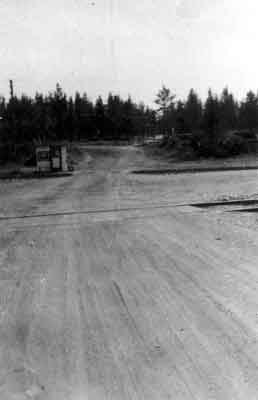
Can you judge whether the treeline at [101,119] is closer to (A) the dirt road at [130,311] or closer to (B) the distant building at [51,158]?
(B) the distant building at [51,158]

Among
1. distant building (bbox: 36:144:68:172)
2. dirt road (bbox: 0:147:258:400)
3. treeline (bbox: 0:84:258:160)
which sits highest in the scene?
treeline (bbox: 0:84:258:160)

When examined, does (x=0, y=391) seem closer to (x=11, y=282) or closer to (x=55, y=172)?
(x=11, y=282)

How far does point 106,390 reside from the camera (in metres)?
3.57

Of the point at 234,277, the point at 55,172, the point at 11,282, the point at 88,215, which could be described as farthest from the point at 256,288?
the point at 55,172

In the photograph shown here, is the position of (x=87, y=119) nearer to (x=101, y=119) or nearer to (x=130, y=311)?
(x=101, y=119)

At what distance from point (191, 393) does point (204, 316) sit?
5.20 feet

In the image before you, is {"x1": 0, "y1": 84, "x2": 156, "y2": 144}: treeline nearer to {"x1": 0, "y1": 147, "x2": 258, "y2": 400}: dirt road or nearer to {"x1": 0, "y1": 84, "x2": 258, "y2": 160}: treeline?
{"x1": 0, "y1": 84, "x2": 258, "y2": 160}: treeline

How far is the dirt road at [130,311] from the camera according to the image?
3.68 meters

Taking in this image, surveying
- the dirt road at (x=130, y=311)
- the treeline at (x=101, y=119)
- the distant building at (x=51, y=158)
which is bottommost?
the dirt road at (x=130, y=311)

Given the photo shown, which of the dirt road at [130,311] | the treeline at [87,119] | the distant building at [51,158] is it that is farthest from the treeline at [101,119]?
the dirt road at [130,311]

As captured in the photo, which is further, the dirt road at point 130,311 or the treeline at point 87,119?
the treeline at point 87,119

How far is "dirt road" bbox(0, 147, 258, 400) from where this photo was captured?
3.68 metres

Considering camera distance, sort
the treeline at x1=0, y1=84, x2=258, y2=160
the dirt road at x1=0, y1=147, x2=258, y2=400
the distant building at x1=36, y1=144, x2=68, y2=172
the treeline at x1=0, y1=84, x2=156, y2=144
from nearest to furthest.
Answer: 1. the dirt road at x1=0, y1=147, x2=258, y2=400
2. the distant building at x1=36, y1=144, x2=68, y2=172
3. the treeline at x1=0, y1=84, x2=258, y2=160
4. the treeline at x1=0, y1=84, x2=156, y2=144

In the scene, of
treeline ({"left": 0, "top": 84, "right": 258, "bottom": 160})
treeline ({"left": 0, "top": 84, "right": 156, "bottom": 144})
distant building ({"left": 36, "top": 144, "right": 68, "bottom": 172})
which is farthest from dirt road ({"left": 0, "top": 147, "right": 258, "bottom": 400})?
treeline ({"left": 0, "top": 84, "right": 156, "bottom": 144})
